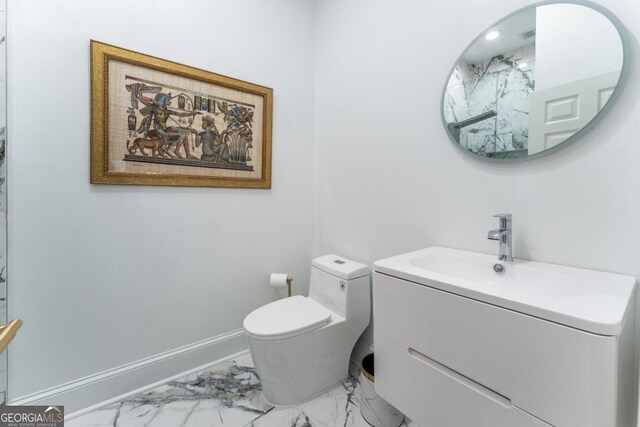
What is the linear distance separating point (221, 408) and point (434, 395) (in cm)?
105

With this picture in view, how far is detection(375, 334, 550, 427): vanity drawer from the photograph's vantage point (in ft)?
2.45

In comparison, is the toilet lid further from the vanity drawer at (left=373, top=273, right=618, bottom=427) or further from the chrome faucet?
the chrome faucet

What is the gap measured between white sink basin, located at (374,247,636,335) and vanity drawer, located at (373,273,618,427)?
0.08ft

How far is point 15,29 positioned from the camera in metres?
1.15

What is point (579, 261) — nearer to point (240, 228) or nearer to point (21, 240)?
point (240, 228)

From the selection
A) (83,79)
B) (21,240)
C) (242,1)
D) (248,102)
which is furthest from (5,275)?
(242,1)

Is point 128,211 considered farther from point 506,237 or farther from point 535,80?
point 535,80

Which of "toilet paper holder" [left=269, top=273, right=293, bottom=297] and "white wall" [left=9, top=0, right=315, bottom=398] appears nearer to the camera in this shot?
"white wall" [left=9, top=0, right=315, bottom=398]

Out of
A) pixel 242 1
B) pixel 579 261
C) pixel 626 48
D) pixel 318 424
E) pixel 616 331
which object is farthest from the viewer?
pixel 242 1

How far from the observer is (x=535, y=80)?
101cm

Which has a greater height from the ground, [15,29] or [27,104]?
[15,29]

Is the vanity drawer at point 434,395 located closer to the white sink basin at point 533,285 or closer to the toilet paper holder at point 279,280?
the white sink basin at point 533,285

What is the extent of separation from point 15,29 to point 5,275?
104 centimetres

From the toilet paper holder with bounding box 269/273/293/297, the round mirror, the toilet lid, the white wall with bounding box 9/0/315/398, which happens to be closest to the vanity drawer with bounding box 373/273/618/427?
the toilet lid
